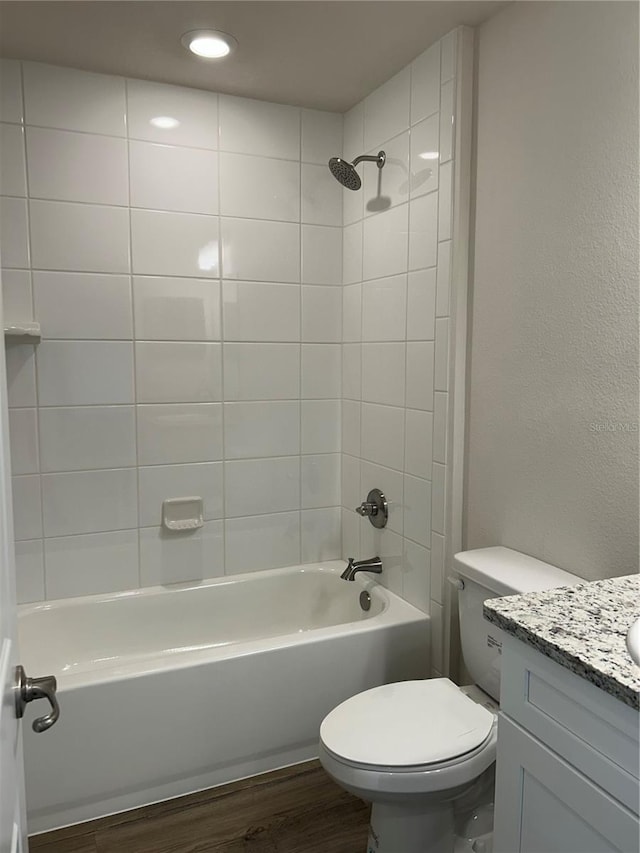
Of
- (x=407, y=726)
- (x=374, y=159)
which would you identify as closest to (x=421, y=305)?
(x=374, y=159)

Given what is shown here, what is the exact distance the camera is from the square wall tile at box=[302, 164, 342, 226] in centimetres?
261

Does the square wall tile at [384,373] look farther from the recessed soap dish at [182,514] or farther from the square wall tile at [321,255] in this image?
the recessed soap dish at [182,514]

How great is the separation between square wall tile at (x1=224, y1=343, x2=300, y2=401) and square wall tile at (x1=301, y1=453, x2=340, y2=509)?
0.30 m

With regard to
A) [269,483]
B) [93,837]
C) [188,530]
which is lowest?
[93,837]

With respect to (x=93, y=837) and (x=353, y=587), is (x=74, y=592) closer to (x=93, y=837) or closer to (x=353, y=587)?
(x=93, y=837)

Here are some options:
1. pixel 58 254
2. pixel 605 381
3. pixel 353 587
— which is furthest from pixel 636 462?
pixel 58 254

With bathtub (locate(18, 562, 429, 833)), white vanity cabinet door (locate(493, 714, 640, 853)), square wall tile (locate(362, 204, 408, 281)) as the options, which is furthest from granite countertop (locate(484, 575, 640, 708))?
square wall tile (locate(362, 204, 408, 281))

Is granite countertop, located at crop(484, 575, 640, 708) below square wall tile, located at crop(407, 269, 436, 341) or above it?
below

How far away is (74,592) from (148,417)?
0.71 metres

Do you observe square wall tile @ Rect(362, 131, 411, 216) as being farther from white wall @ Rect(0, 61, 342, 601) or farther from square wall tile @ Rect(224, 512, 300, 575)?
square wall tile @ Rect(224, 512, 300, 575)

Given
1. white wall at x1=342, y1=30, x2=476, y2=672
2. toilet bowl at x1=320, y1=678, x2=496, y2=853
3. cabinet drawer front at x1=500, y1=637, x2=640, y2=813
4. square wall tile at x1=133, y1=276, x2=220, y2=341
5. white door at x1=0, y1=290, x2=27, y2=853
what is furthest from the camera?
square wall tile at x1=133, y1=276, x2=220, y2=341

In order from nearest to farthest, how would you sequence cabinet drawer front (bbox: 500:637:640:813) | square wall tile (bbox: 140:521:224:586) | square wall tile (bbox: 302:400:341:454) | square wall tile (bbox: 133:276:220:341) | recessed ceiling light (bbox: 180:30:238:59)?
cabinet drawer front (bbox: 500:637:640:813) → recessed ceiling light (bbox: 180:30:238:59) → square wall tile (bbox: 133:276:220:341) → square wall tile (bbox: 140:521:224:586) → square wall tile (bbox: 302:400:341:454)

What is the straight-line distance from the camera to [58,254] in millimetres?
2268

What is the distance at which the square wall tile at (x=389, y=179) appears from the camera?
7.35 ft
